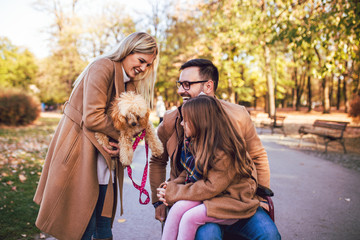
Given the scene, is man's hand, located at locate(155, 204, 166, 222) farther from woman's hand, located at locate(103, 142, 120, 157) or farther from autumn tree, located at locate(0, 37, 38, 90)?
autumn tree, located at locate(0, 37, 38, 90)

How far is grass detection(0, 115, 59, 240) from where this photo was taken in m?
3.27

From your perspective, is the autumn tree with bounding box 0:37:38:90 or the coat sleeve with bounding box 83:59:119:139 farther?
the autumn tree with bounding box 0:37:38:90

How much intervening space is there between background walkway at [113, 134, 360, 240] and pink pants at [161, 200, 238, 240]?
173cm

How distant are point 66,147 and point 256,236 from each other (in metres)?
1.51

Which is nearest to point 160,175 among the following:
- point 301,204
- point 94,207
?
point 94,207

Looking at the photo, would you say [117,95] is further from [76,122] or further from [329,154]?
[329,154]

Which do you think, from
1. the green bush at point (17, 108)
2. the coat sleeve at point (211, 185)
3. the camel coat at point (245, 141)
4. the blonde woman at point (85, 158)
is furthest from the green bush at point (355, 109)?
the green bush at point (17, 108)

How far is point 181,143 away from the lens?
2166 millimetres

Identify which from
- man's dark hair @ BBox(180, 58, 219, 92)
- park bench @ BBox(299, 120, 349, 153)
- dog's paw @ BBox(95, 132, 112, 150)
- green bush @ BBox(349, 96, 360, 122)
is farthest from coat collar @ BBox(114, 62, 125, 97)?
green bush @ BBox(349, 96, 360, 122)

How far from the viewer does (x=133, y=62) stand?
82.8 inches

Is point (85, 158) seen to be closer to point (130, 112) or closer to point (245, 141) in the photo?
point (130, 112)

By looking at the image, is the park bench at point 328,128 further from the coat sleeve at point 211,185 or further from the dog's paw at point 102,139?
the dog's paw at point 102,139

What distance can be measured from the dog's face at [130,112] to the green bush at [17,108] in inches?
529

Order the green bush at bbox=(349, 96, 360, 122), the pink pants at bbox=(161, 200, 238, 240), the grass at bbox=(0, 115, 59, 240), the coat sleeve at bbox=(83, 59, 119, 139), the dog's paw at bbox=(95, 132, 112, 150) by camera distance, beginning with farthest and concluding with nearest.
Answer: the green bush at bbox=(349, 96, 360, 122) < the grass at bbox=(0, 115, 59, 240) < the dog's paw at bbox=(95, 132, 112, 150) < the coat sleeve at bbox=(83, 59, 119, 139) < the pink pants at bbox=(161, 200, 238, 240)
